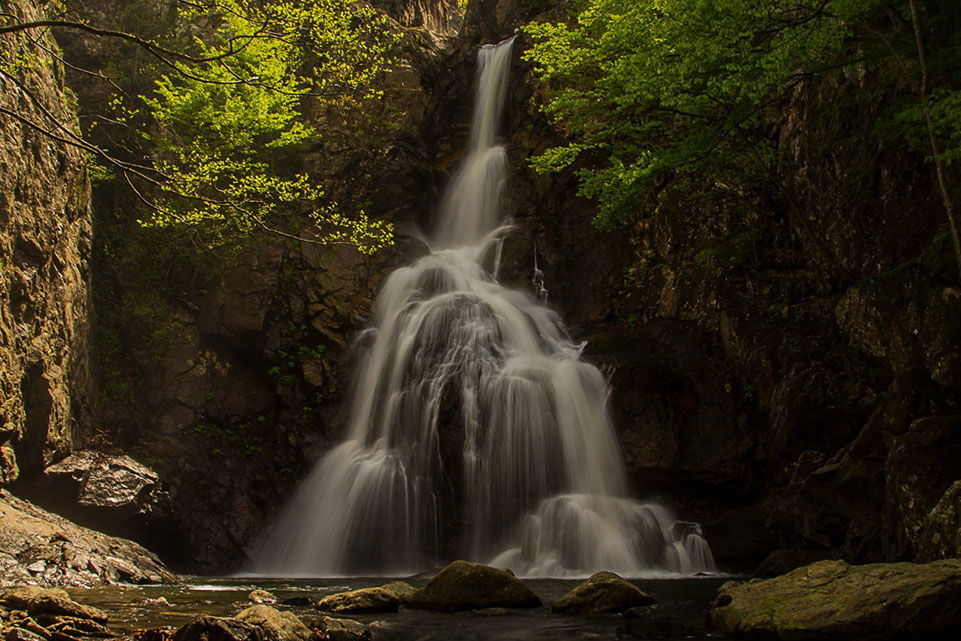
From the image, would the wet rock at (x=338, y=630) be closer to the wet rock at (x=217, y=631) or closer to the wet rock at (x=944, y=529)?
the wet rock at (x=217, y=631)

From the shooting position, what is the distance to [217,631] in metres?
5.05

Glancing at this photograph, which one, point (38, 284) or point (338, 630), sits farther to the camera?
point (38, 284)

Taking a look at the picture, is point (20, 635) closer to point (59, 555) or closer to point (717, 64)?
point (59, 555)

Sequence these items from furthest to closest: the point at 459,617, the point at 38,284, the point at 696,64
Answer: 1. the point at 38,284
2. the point at 696,64
3. the point at 459,617

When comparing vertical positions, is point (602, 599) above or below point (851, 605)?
below

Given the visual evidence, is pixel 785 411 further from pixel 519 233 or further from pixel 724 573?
pixel 519 233

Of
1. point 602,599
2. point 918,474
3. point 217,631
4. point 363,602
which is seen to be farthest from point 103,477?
point 918,474

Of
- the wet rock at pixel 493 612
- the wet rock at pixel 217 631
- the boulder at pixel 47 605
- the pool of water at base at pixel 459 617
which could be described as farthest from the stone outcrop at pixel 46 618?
the wet rock at pixel 493 612

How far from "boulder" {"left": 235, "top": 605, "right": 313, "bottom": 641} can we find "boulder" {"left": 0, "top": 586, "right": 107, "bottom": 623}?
156cm

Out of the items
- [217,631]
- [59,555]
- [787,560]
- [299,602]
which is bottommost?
[787,560]

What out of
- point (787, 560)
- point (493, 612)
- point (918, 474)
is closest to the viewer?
point (493, 612)

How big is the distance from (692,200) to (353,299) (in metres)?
9.14

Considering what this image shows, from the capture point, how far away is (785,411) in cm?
1297

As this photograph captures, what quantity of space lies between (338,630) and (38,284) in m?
11.2
